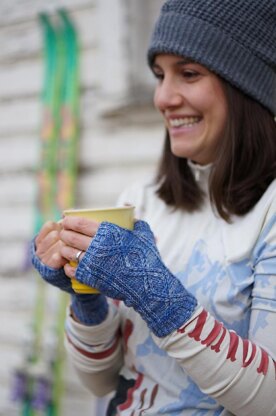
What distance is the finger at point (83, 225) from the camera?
1164mm

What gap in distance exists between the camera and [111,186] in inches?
111

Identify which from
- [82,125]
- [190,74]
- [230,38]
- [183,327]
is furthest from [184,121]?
[82,125]

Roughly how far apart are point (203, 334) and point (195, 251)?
31 cm

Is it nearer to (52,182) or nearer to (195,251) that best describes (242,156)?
(195,251)

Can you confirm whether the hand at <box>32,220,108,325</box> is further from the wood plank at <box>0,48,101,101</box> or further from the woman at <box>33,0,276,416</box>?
the wood plank at <box>0,48,101,101</box>

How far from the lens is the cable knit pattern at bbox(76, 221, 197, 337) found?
1139 millimetres

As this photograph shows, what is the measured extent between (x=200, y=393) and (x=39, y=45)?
237 centimetres

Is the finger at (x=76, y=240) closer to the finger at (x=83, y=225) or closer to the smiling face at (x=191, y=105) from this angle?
the finger at (x=83, y=225)

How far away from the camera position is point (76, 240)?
117cm

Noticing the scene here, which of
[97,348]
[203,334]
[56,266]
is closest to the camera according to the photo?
[203,334]

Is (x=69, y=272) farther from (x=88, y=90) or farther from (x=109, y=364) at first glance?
(x=88, y=90)

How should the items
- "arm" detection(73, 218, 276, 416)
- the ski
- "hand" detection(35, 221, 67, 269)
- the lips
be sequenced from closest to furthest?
"arm" detection(73, 218, 276, 416)
"hand" detection(35, 221, 67, 269)
the lips
the ski

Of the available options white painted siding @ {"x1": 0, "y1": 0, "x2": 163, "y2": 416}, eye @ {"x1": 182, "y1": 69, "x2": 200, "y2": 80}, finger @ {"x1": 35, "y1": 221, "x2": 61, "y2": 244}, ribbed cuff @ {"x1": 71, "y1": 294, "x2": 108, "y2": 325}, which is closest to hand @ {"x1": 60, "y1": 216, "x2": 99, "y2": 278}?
finger @ {"x1": 35, "y1": 221, "x2": 61, "y2": 244}

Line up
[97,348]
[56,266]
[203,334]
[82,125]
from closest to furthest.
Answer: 1. [203,334]
2. [56,266]
3. [97,348]
4. [82,125]
